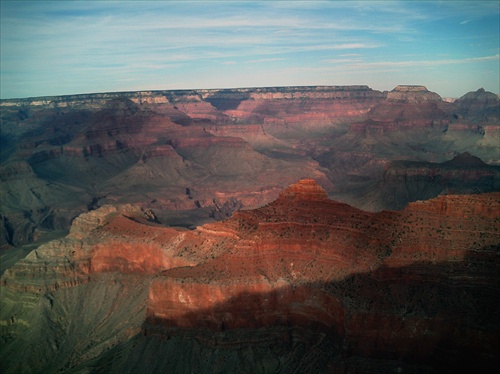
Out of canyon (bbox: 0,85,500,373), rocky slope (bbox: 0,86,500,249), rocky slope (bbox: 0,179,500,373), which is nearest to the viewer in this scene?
rocky slope (bbox: 0,179,500,373)

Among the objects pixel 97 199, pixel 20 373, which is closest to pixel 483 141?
pixel 97 199

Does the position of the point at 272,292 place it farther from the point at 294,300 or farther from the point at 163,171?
the point at 163,171

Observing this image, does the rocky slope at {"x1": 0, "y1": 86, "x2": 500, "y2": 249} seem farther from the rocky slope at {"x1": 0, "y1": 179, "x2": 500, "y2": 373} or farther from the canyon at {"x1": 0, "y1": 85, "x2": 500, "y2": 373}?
the rocky slope at {"x1": 0, "y1": 179, "x2": 500, "y2": 373}

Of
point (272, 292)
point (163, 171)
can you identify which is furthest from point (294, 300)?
point (163, 171)

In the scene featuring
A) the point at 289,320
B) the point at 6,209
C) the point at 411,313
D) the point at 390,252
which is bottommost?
the point at 6,209

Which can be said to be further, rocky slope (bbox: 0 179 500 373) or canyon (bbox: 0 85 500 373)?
canyon (bbox: 0 85 500 373)

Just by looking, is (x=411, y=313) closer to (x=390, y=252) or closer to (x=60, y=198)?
(x=390, y=252)

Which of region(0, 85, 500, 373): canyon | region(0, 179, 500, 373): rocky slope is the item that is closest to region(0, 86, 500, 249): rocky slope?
region(0, 85, 500, 373): canyon

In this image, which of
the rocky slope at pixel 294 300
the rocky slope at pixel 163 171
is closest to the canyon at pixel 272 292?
the rocky slope at pixel 294 300

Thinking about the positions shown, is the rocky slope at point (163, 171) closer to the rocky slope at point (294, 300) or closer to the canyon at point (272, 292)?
the canyon at point (272, 292)
